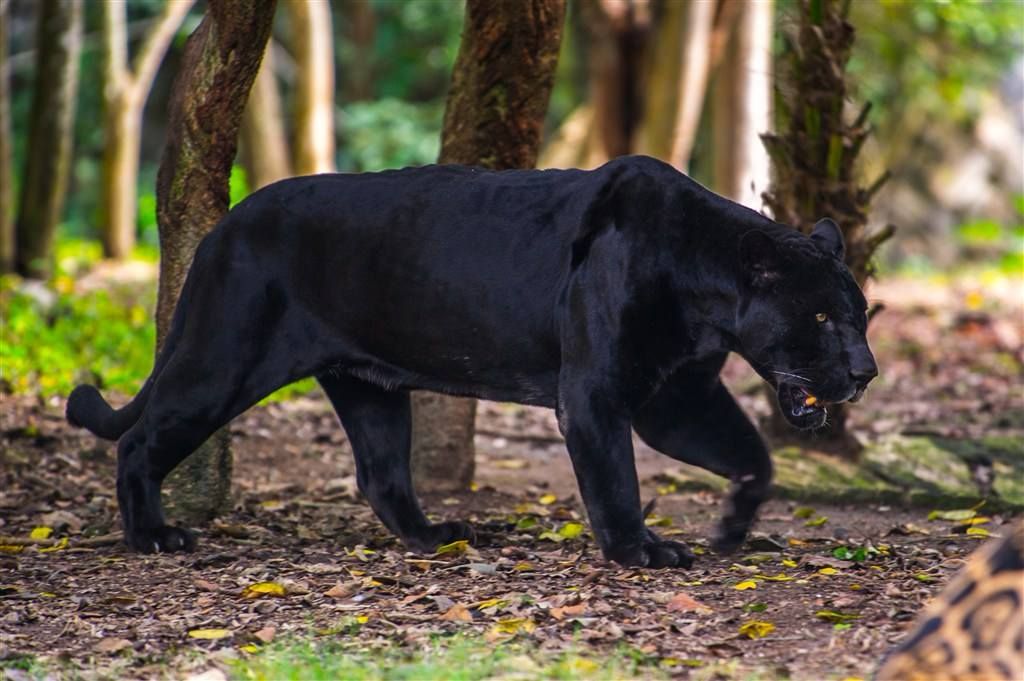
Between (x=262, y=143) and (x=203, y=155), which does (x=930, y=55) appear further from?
(x=203, y=155)

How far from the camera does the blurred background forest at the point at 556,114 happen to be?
1215 centimetres

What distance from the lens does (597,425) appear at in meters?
5.42

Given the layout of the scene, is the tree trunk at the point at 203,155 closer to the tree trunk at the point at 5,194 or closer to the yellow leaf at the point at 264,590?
the yellow leaf at the point at 264,590

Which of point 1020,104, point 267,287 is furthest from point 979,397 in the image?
point 1020,104

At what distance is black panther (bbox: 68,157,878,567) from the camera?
5414 mm

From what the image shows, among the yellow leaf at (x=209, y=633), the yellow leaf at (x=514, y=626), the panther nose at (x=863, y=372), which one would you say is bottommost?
the yellow leaf at (x=209, y=633)

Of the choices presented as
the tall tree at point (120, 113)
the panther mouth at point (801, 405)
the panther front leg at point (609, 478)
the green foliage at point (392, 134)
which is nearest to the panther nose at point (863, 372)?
the panther mouth at point (801, 405)

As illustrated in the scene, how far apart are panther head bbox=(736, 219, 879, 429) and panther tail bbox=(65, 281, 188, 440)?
2359 mm

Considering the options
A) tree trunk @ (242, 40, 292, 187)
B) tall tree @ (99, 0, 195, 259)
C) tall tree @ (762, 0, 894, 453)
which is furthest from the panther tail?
tall tree @ (99, 0, 195, 259)

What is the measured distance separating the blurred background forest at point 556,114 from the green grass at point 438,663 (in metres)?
3.88

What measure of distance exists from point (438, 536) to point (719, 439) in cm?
124

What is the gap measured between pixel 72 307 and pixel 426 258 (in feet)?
23.3

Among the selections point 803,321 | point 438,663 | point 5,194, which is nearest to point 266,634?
point 438,663

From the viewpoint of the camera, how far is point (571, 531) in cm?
654
